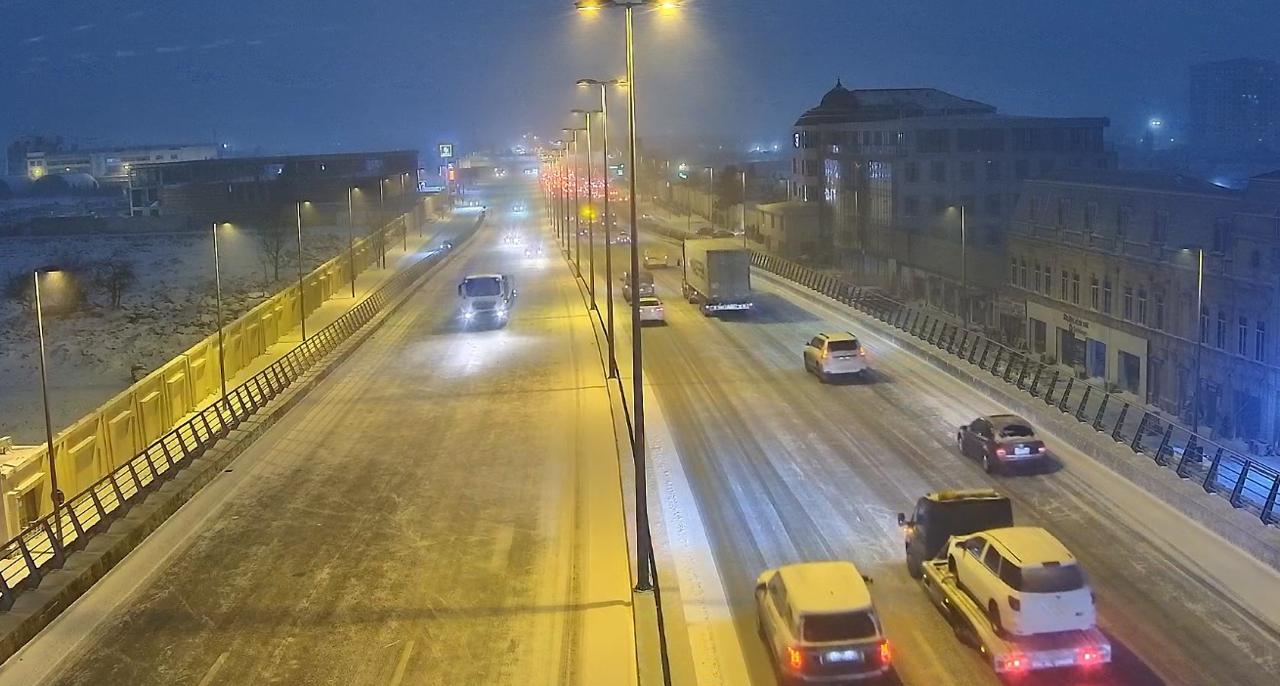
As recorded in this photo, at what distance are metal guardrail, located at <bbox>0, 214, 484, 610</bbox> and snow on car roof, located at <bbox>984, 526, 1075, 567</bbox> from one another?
11.6 metres

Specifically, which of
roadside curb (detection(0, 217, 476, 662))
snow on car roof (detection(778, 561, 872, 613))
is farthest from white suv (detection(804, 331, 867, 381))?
snow on car roof (detection(778, 561, 872, 613))

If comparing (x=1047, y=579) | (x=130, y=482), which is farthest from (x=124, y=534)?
(x=1047, y=579)

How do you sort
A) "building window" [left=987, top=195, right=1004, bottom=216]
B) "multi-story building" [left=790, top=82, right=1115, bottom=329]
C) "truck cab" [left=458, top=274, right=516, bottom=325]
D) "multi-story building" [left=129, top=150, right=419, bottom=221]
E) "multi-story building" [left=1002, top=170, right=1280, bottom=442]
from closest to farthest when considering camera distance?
"multi-story building" [left=1002, top=170, right=1280, bottom=442] < "truck cab" [left=458, top=274, right=516, bottom=325] < "multi-story building" [left=790, top=82, right=1115, bottom=329] < "building window" [left=987, top=195, right=1004, bottom=216] < "multi-story building" [left=129, top=150, right=419, bottom=221]

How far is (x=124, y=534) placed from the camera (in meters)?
17.5

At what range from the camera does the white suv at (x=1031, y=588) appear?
1226 cm

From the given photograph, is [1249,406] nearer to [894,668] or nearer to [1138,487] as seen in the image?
[1138,487]

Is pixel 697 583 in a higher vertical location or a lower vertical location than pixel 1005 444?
lower

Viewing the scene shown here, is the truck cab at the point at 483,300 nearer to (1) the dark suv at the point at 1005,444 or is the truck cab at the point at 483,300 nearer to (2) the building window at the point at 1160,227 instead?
(2) the building window at the point at 1160,227

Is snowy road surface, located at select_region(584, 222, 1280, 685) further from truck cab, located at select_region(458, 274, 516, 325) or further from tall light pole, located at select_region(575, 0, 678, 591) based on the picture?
truck cab, located at select_region(458, 274, 516, 325)

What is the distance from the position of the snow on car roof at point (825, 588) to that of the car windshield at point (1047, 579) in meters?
1.53

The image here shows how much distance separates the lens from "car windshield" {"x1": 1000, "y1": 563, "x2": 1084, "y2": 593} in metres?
12.4

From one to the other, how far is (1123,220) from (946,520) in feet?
105

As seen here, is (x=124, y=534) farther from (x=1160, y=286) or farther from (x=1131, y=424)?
(x=1160, y=286)

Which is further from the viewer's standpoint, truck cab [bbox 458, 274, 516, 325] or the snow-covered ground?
truck cab [bbox 458, 274, 516, 325]
